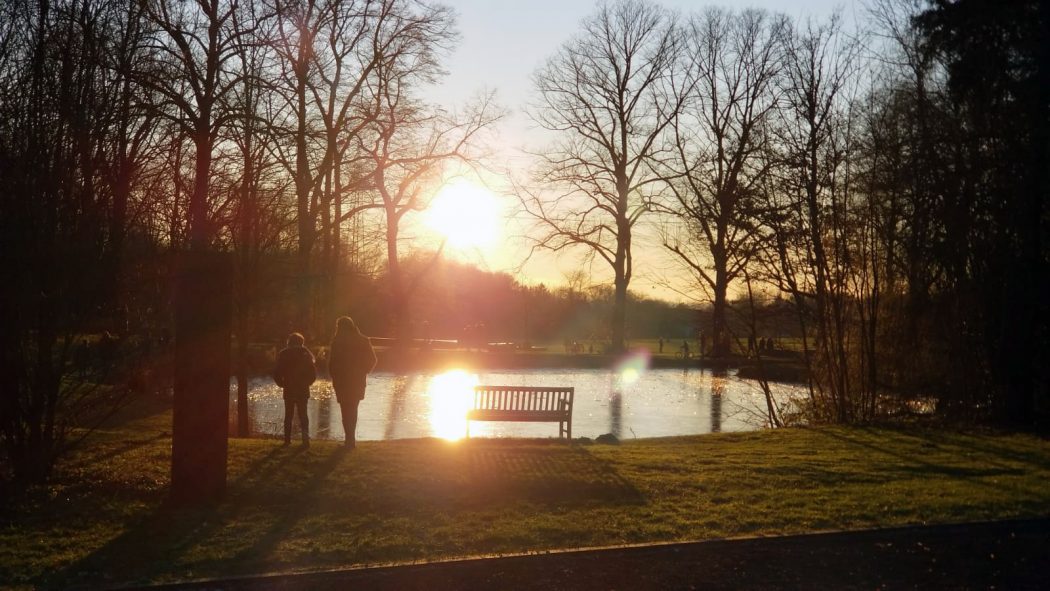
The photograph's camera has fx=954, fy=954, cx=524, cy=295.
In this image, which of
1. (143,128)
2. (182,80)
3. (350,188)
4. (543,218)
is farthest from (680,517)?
(543,218)

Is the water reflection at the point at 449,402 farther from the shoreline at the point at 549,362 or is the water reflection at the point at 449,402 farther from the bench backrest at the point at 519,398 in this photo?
the shoreline at the point at 549,362

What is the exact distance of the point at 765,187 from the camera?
19391 millimetres

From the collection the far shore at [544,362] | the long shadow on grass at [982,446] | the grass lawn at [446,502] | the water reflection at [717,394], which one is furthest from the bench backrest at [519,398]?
the far shore at [544,362]

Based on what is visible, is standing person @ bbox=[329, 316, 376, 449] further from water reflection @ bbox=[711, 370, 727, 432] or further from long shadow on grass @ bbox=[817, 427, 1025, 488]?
water reflection @ bbox=[711, 370, 727, 432]

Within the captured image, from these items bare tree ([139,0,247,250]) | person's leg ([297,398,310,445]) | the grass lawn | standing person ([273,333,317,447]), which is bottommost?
the grass lawn

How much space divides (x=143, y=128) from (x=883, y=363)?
49.5 feet

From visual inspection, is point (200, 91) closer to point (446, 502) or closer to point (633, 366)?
point (446, 502)

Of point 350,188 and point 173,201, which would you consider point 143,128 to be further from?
point 350,188

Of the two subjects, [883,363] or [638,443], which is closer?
[638,443]

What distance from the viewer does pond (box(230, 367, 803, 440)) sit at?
1761cm

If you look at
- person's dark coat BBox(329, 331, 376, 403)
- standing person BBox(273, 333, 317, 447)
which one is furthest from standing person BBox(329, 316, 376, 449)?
standing person BBox(273, 333, 317, 447)

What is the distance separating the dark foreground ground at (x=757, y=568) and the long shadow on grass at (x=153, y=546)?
559 mm

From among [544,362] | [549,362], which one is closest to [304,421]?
[544,362]

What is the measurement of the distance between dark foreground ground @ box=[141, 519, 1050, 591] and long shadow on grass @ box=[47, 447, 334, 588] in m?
0.56
